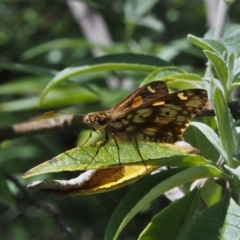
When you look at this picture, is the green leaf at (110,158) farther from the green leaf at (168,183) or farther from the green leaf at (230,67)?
the green leaf at (230,67)

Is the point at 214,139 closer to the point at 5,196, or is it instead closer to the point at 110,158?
the point at 110,158

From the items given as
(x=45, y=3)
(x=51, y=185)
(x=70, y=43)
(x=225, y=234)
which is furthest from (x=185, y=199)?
(x=45, y=3)

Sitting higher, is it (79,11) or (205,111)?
(205,111)

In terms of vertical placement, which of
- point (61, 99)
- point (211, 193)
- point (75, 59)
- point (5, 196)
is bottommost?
point (75, 59)

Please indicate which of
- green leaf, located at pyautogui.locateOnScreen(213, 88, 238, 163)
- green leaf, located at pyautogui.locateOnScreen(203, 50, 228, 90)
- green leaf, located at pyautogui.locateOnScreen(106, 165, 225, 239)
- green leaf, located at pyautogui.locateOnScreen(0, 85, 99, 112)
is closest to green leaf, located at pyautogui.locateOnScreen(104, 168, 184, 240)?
green leaf, located at pyautogui.locateOnScreen(106, 165, 225, 239)

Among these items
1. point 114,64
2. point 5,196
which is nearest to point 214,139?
point 114,64

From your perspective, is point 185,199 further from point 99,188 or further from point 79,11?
point 79,11

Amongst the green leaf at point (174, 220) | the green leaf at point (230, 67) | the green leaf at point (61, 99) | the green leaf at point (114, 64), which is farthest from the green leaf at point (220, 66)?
the green leaf at point (61, 99)

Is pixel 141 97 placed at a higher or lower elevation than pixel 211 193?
higher
